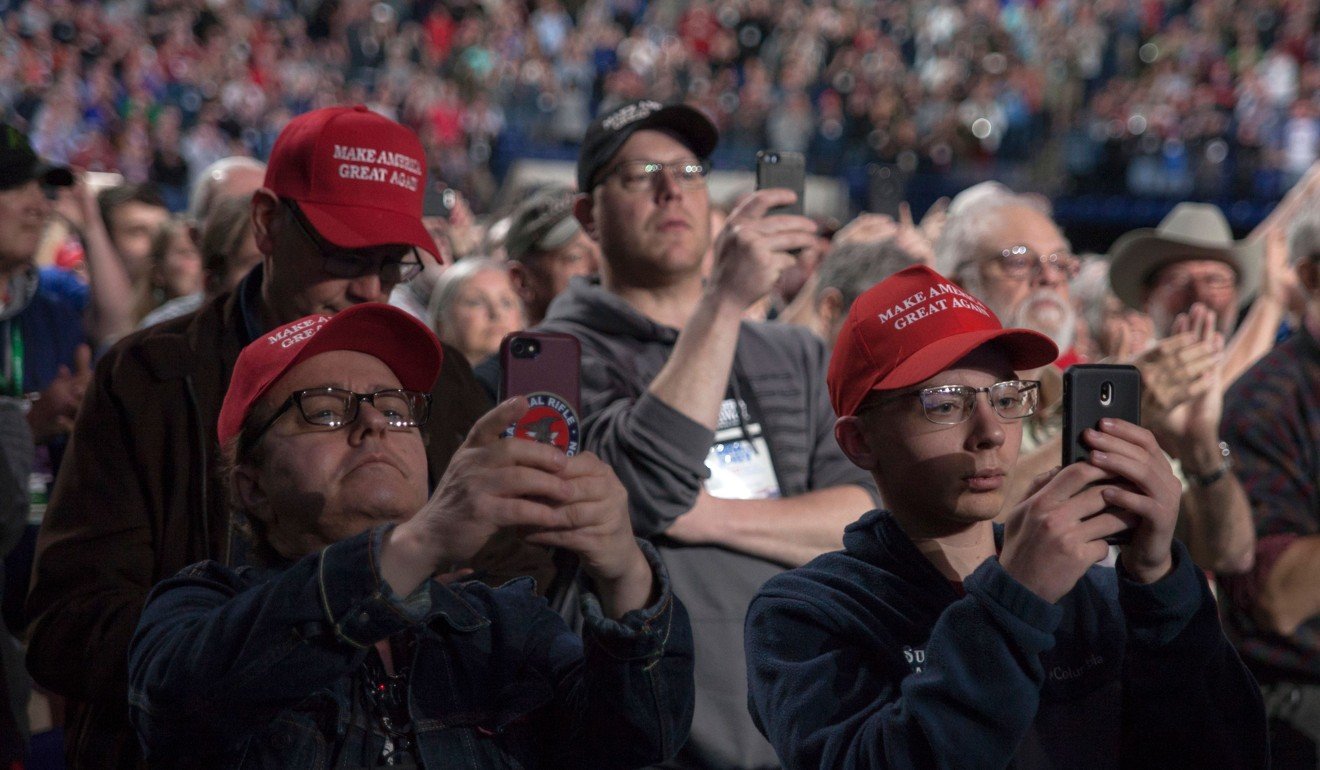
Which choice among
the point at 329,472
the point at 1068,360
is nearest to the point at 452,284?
the point at 1068,360

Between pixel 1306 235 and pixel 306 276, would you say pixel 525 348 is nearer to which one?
pixel 306 276

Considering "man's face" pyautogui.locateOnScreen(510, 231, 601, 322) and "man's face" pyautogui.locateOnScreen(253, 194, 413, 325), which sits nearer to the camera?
"man's face" pyautogui.locateOnScreen(253, 194, 413, 325)

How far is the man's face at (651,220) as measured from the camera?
3.04 m

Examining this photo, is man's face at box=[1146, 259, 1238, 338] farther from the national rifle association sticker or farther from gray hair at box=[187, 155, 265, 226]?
the national rifle association sticker

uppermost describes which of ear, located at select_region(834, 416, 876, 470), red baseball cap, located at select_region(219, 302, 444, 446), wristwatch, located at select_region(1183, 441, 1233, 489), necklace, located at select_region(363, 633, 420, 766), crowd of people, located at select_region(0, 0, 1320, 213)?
crowd of people, located at select_region(0, 0, 1320, 213)

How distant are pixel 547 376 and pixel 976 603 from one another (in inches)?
22.9

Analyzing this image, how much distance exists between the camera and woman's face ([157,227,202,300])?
490 centimetres

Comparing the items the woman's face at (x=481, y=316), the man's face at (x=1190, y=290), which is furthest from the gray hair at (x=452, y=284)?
the man's face at (x=1190, y=290)

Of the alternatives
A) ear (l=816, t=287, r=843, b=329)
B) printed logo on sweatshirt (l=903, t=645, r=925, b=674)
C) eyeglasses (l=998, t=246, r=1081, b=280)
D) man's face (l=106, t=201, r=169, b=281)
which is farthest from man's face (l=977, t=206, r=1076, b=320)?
man's face (l=106, t=201, r=169, b=281)

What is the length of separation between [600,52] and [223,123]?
638 centimetres

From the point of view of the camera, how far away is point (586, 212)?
3.22 metres

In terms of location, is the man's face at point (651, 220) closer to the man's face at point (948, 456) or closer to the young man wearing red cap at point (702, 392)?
the young man wearing red cap at point (702, 392)

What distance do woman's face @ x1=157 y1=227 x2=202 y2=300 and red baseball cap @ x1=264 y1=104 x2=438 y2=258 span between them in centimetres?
241

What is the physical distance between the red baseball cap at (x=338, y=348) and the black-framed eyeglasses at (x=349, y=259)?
0.48m
